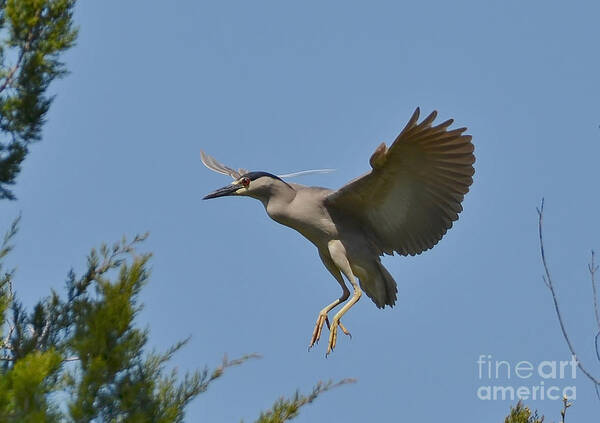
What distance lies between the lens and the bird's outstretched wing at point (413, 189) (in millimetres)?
6230

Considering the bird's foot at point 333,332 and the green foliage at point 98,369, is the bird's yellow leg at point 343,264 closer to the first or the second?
the bird's foot at point 333,332

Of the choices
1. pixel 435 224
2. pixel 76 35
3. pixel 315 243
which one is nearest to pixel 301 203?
pixel 315 243

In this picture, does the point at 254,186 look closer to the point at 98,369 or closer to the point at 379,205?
the point at 379,205

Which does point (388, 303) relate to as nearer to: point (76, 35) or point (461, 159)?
point (461, 159)

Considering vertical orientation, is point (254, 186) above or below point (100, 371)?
above

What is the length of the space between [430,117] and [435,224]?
823mm

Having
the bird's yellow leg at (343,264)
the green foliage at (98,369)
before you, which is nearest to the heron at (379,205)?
the bird's yellow leg at (343,264)

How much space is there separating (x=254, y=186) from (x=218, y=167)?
1165mm

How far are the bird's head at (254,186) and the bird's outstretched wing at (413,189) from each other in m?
0.36

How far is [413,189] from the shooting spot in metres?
6.50

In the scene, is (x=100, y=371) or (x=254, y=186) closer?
(x=100, y=371)

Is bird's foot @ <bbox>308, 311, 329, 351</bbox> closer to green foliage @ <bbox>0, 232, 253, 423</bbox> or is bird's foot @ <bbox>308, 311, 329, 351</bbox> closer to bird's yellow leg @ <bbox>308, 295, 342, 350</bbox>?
bird's yellow leg @ <bbox>308, 295, 342, 350</bbox>

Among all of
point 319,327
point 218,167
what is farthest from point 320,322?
point 218,167

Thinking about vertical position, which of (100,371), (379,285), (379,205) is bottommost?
(100,371)
